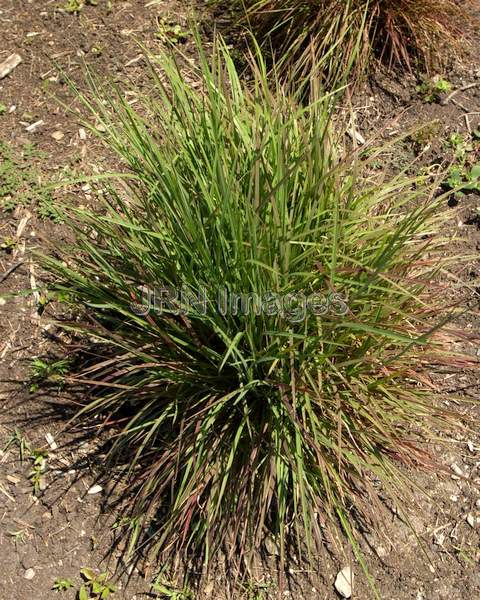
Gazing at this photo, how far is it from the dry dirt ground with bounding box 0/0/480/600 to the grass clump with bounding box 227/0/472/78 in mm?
165

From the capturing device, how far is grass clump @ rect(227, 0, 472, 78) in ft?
11.0

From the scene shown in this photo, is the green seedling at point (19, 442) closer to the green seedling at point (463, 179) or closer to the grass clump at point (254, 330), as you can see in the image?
the grass clump at point (254, 330)

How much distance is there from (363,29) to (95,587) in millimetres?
2894

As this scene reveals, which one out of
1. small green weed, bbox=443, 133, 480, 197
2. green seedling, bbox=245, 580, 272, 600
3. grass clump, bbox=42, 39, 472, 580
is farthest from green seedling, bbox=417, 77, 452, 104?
green seedling, bbox=245, 580, 272, 600

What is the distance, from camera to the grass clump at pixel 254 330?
80.3 inches

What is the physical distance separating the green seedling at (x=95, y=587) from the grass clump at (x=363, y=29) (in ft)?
8.26

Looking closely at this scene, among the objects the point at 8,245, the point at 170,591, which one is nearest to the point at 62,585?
the point at 170,591

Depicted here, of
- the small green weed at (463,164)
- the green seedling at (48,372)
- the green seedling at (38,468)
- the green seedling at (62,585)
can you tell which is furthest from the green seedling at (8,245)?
the small green weed at (463,164)

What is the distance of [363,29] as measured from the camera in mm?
3361

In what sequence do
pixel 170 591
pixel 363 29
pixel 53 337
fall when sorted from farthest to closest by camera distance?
pixel 363 29
pixel 53 337
pixel 170 591

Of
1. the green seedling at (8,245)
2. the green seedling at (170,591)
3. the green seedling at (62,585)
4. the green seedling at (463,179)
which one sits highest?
the green seedling at (8,245)

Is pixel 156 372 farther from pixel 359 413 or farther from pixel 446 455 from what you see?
pixel 446 455

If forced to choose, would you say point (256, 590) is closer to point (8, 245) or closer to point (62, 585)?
point (62, 585)

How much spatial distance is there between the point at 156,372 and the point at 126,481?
1.76ft
